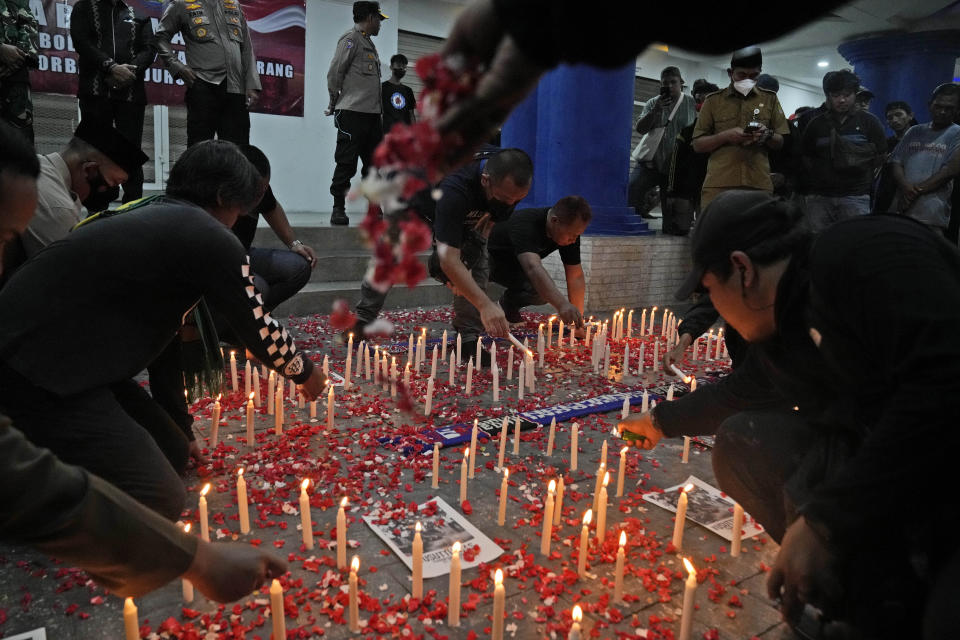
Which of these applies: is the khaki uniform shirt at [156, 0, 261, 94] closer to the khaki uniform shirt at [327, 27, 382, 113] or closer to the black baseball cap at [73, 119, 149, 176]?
the khaki uniform shirt at [327, 27, 382, 113]

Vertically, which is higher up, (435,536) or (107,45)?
(107,45)

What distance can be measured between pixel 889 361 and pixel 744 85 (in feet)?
17.3

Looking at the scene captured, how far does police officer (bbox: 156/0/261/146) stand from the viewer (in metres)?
6.07

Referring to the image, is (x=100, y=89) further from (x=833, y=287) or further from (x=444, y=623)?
(x=833, y=287)

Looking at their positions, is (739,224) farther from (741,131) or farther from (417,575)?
(741,131)

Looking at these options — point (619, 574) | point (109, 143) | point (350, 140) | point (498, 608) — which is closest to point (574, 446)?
point (619, 574)

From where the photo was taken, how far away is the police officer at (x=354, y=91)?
7230 mm

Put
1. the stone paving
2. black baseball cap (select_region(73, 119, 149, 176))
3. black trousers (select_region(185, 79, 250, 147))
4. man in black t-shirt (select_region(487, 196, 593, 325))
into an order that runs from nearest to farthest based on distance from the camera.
Answer: the stone paving < black baseball cap (select_region(73, 119, 149, 176)) < man in black t-shirt (select_region(487, 196, 593, 325)) < black trousers (select_region(185, 79, 250, 147))

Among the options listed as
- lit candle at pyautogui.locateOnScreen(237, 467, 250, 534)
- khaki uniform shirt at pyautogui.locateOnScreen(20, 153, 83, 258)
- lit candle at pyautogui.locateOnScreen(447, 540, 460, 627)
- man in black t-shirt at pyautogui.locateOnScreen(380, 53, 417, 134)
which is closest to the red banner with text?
man in black t-shirt at pyautogui.locateOnScreen(380, 53, 417, 134)

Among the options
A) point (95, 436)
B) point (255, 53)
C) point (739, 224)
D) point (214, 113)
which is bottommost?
point (95, 436)

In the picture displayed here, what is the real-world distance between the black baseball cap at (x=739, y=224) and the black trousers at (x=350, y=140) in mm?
5965

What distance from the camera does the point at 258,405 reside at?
13.1 ft

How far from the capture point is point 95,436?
2.29m

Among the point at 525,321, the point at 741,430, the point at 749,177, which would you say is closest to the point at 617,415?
the point at 741,430
